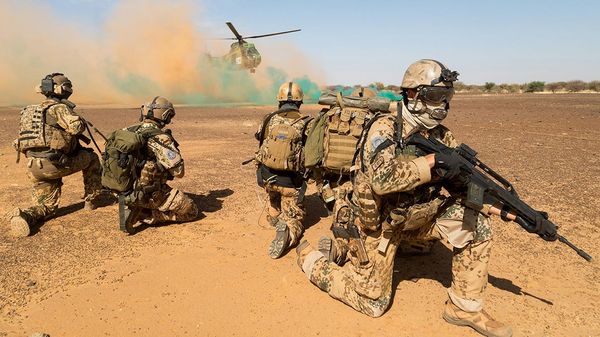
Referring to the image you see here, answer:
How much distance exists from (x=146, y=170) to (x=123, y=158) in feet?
1.22

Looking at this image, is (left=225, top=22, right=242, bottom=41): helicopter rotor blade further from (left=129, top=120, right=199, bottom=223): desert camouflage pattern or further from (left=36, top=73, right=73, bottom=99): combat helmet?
(left=129, top=120, right=199, bottom=223): desert camouflage pattern

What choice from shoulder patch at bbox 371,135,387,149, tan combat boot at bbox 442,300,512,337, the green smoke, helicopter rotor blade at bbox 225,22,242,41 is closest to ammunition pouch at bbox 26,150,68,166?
shoulder patch at bbox 371,135,387,149

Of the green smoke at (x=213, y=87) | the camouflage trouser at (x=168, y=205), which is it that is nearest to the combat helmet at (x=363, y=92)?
the camouflage trouser at (x=168, y=205)

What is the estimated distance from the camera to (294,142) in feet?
19.3

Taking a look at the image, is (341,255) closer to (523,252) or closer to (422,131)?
(422,131)

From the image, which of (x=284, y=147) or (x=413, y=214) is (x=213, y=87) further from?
(x=413, y=214)

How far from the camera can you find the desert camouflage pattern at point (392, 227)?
12.1 feet

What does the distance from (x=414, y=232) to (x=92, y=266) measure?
3.73 m

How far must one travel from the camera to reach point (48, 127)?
6355mm

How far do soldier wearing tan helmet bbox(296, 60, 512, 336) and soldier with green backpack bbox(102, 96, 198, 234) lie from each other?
3.10m

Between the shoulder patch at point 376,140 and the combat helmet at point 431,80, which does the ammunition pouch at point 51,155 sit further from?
the combat helmet at point 431,80

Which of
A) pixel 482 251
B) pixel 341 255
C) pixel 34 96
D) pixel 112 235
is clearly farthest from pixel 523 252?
pixel 34 96

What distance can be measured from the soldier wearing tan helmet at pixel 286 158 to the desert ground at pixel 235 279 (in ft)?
1.36

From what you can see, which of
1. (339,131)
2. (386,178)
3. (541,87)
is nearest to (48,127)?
(339,131)
